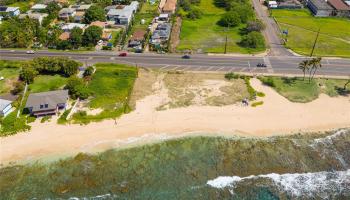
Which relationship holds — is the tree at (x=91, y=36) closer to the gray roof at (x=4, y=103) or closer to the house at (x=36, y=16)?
the house at (x=36, y=16)

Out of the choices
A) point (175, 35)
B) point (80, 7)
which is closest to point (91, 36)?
point (175, 35)

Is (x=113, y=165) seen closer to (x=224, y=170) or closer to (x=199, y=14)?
(x=224, y=170)

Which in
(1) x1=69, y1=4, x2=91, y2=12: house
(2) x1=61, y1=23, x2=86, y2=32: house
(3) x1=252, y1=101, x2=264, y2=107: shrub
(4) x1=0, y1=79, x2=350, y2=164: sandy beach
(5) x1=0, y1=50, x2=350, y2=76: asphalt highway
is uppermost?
(1) x1=69, y1=4, x2=91, y2=12: house

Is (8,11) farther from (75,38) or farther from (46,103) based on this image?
(46,103)

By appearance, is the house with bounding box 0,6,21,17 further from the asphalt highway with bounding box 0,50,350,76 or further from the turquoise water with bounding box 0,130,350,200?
the turquoise water with bounding box 0,130,350,200

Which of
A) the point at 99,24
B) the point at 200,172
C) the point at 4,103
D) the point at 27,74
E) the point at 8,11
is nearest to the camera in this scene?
the point at 200,172

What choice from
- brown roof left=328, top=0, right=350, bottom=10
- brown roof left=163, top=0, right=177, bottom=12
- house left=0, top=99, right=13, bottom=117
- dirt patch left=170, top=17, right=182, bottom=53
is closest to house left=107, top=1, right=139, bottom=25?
brown roof left=163, top=0, right=177, bottom=12
